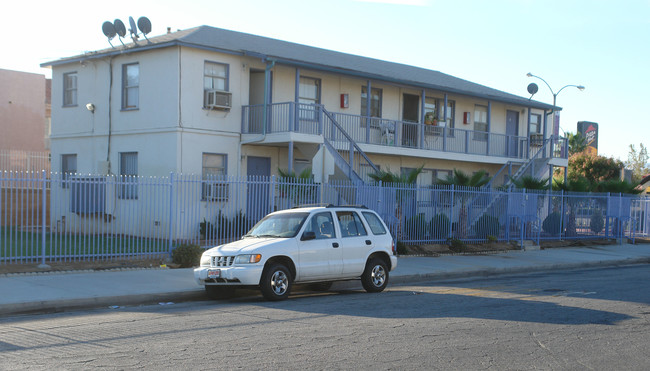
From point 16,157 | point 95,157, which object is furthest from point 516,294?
point 16,157

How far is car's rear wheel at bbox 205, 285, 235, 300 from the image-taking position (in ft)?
39.5

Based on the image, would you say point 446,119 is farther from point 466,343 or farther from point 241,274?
point 466,343

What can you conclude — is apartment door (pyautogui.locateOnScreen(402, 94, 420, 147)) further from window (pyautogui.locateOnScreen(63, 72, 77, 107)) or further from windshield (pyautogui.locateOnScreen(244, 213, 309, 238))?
windshield (pyautogui.locateOnScreen(244, 213, 309, 238))

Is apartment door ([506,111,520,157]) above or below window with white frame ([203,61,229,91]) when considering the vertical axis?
below

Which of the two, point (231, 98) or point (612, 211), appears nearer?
point (231, 98)

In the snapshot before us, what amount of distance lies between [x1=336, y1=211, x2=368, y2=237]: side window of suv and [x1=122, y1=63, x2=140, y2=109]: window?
514 inches

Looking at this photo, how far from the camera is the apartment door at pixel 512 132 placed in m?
33.0

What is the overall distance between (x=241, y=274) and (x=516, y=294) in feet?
17.5

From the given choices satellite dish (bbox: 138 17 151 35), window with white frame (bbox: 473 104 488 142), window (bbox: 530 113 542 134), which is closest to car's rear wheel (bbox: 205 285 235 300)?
satellite dish (bbox: 138 17 151 35)

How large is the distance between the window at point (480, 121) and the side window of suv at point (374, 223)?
2011 cm

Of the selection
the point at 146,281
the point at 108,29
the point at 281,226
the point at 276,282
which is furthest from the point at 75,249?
the point at 108,29

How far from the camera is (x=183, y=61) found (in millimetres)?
21938

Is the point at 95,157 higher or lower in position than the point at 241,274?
higher

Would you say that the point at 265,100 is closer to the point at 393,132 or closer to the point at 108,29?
the point at 108,29
